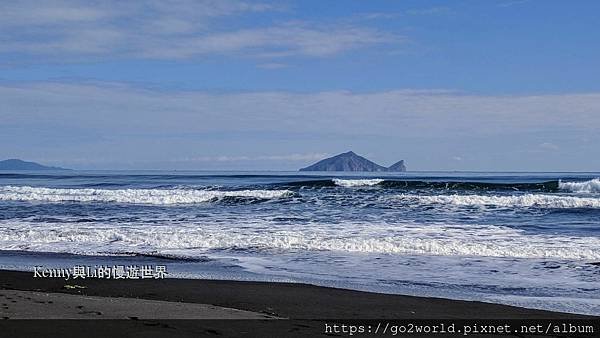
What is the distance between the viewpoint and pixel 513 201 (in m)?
25.5

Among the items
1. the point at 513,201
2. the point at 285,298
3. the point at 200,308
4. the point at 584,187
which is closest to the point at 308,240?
→ the point at 285,298

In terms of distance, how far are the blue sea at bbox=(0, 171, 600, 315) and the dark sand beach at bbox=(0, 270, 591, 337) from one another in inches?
32.1

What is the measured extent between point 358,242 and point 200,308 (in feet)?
23.5

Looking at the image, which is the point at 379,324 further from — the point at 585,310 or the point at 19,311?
the point at 19,311

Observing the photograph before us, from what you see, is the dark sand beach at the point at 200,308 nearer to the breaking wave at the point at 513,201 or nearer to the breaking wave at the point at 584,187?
the breaking wave at the point at 513,201

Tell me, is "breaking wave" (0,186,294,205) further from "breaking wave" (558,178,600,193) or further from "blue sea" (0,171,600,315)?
"breaking wave" (558,178,600,193)

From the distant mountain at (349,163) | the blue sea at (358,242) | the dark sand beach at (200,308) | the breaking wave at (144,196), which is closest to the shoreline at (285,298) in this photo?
the dark sand beach at (200,308)

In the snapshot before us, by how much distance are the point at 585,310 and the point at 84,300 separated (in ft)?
19.5

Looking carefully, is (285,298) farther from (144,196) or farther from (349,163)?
(349,163)

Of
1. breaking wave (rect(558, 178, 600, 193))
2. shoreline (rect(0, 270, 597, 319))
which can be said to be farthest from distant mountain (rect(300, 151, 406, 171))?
shoreline (rect(0, 270, 597, 319))

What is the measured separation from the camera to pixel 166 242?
14477mm

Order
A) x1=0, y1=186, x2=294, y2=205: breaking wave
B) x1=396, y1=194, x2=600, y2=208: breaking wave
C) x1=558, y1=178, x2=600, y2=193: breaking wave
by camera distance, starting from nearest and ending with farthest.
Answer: x1=396, y1=194, x2=600, y2=208: breaking wave < x1=0, y1=186, x2=294, y2=205: breaking wave < x1=558, y1=178, x2=600, y2=193: breaking wave

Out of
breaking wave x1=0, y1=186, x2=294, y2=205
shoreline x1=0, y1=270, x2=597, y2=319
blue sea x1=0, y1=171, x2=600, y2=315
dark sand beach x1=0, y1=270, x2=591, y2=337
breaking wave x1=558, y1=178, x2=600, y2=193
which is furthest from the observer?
breaking wave x1=558, y1=178, x2=600, y2=193

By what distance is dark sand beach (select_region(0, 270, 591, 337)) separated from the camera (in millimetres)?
5871
